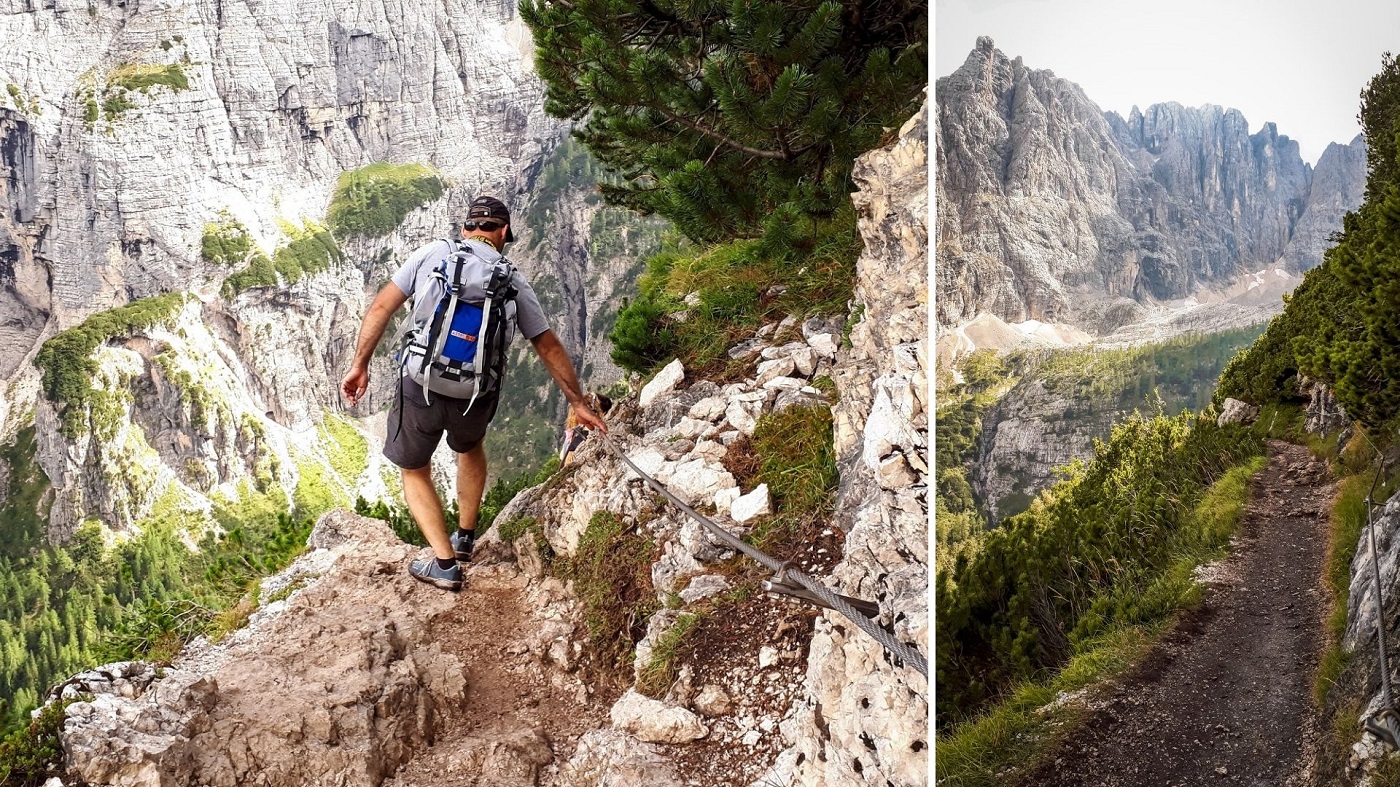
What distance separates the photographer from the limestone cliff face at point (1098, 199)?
1.57 meters

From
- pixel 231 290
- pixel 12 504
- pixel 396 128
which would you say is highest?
pixel 396 128

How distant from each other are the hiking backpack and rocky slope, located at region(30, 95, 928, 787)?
1.13 metres

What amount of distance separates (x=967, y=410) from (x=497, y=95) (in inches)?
5488

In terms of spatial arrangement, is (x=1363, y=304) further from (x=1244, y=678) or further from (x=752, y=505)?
(x=752, y=505)

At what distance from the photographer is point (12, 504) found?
89.3 metres

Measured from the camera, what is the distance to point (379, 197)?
12462cm

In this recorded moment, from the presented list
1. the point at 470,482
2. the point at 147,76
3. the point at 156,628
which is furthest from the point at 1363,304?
the point at 147,76

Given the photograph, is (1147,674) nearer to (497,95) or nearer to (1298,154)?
(1298,154)

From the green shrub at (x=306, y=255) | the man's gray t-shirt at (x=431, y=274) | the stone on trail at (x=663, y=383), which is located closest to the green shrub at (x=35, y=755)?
the man's gray t-shirt at (x=431, y=274)

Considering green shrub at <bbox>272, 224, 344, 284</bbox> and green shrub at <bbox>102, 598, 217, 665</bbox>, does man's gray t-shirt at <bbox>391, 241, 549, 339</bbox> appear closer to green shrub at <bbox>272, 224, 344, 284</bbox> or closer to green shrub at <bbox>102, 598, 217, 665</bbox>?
green shrub at <bbox>102, 598, 217, 665</bbox>

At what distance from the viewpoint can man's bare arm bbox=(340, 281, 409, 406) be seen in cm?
376

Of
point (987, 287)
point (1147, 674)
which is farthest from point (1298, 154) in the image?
point (1147, 674)

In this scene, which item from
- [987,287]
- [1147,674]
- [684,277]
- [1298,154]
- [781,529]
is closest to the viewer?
[1298,154]

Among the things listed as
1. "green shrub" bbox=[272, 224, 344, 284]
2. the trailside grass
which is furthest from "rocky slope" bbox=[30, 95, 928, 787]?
"green shrub" bbox=[272, 224, 344, 284]
